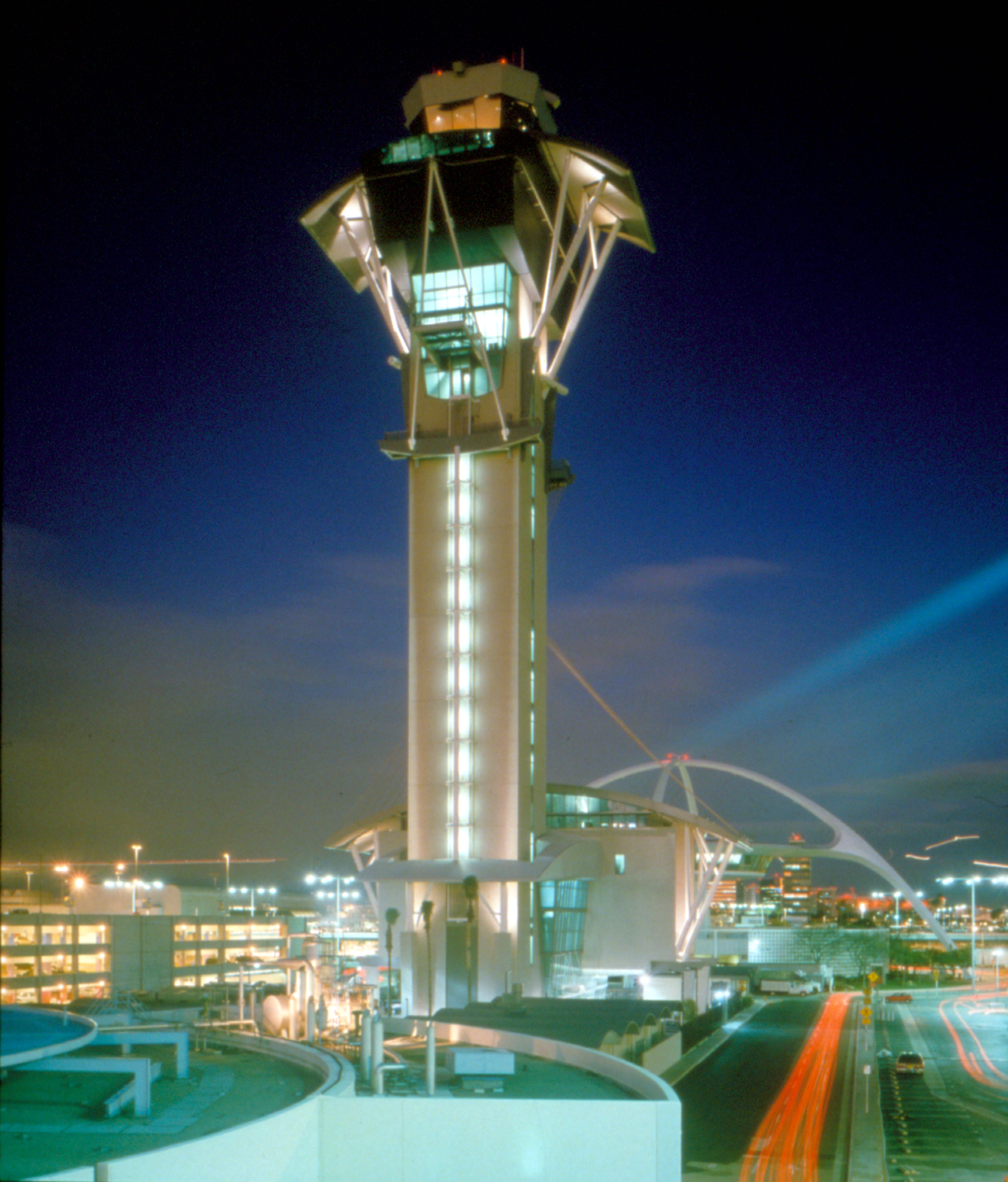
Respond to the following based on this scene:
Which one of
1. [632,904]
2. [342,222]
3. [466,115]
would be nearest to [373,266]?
[342,222]

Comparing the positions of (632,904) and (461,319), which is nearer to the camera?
(461,319)

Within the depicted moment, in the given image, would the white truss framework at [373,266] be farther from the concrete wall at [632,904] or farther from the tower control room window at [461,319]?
the concrete wall at [632,904]

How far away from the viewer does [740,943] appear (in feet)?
429

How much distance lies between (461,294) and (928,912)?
8791 cm

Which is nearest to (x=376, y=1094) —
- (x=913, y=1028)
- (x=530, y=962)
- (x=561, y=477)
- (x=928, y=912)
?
(x=530, y=962)

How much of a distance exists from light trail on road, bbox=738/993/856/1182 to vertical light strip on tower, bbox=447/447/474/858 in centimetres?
2079

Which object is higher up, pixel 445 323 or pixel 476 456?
pixel 445 323

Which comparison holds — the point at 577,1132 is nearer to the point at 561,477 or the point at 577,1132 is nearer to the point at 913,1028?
the point at 561,477

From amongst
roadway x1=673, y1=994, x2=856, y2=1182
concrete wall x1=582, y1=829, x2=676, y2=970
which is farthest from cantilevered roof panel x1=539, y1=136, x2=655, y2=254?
roadway x1=673, y1=994, x2=856, y2=1182

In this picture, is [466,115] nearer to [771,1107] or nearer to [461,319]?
[461,319]

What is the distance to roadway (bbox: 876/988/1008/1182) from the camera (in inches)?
1548

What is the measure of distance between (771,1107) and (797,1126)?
147 inches

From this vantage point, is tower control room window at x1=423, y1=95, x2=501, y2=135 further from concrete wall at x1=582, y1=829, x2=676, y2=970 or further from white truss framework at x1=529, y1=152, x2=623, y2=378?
concrete wall at x1=582, y1=829, x2=676, y2=970

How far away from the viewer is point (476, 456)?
6825 cm
